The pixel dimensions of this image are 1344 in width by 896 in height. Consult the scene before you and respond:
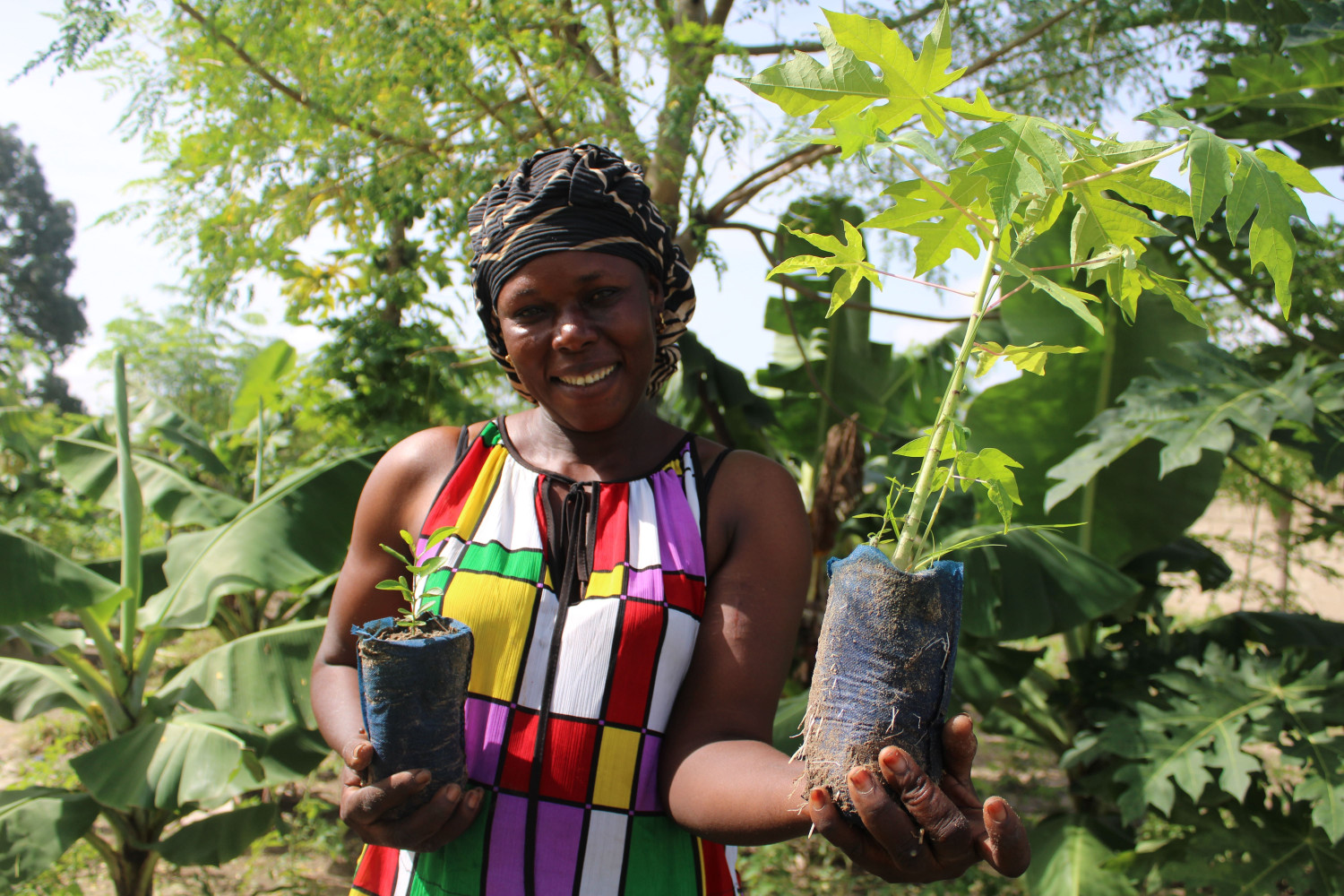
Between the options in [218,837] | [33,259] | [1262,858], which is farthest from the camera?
[33,259]

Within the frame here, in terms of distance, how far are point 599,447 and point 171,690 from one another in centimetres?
297

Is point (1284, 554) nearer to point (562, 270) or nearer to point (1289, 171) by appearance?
point (1289, 171)

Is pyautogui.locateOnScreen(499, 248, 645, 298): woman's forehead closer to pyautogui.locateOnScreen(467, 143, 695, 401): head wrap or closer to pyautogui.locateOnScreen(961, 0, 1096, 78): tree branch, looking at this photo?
pyautogui.locateOnScreen(467, 143, 695, 401): head wrap

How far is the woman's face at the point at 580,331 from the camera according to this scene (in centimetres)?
149

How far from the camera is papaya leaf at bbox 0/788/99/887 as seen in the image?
3189 mm

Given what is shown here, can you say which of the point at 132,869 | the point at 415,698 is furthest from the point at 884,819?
the point at 132,869

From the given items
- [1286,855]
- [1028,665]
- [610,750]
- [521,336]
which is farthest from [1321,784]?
[521,336]

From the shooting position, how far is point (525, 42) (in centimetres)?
346

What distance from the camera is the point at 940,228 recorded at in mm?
1071

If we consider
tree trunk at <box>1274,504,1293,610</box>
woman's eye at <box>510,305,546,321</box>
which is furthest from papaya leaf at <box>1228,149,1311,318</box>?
tree trunk at <box>1274,504,1293,610</box>

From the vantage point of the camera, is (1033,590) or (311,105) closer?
(1033,590)

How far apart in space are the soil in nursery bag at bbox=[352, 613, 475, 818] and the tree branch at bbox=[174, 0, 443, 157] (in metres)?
2.92

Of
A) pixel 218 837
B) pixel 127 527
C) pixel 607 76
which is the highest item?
pixel 607 76

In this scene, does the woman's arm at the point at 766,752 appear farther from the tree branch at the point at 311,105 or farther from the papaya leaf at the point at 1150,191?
the tree branch at the point at 311,105
